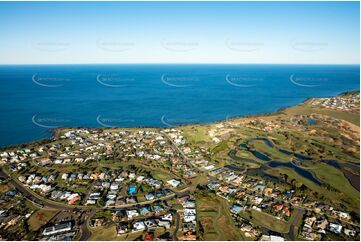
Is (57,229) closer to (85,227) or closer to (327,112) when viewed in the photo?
(85,227)

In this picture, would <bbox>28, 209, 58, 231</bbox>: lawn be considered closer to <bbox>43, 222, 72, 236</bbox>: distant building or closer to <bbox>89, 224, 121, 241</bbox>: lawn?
<bbox>43, 222, 72, 236</bbox>: distant building

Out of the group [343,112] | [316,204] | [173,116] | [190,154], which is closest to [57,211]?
[190,154]

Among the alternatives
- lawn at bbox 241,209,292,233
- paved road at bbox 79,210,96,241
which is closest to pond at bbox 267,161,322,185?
lawn at bbox 241,209,292,233

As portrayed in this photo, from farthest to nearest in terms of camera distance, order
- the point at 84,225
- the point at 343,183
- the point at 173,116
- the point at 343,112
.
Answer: the point at 173,116, the point at 343,112, the point at 343,183, the point at 84,225

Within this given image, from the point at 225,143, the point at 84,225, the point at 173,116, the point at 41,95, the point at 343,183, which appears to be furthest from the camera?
the point at 41,95

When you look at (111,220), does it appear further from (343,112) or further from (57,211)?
(343,112)

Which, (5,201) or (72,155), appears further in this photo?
(72,155)

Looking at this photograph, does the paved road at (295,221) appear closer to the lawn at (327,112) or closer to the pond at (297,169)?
the pond at (297,169)

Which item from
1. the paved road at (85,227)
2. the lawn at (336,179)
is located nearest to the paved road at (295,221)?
the lawn at (336,179)

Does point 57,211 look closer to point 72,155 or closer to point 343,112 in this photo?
point 72,155

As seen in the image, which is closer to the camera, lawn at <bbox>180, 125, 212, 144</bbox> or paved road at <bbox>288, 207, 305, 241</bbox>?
paved road at <bbox>288, 207, 305, 241</bbox>
